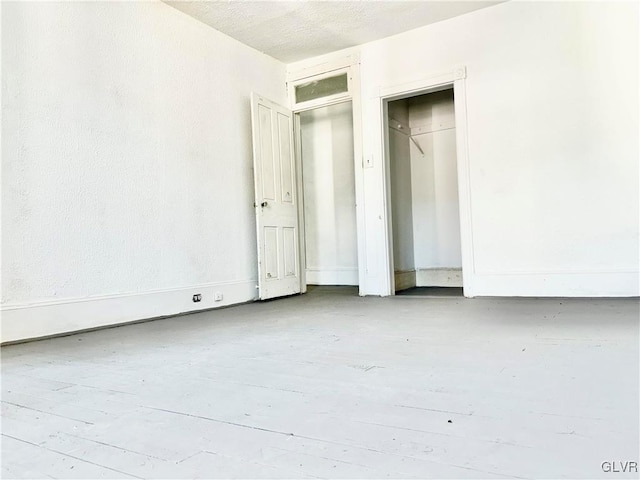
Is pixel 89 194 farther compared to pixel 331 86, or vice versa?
pixel 331 86

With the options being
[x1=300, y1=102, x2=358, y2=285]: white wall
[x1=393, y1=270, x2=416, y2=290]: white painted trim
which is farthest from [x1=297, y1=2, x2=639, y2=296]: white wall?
[x1=300, y1=102, x2=358, y2=285]: white wall

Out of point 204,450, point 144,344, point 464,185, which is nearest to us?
point 204,450

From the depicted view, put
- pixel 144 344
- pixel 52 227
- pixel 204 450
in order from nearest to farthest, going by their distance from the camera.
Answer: pixel 204 450 < pixel 144 344 < pixel 52 227

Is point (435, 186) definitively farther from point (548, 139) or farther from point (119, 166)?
point (119, 166)

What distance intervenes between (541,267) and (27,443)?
4291 millimetres

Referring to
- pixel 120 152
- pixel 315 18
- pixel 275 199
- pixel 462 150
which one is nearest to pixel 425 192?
Result: pixel 462 150

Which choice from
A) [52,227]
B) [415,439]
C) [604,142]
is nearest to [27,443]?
[415,439]

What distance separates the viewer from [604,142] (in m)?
4.12

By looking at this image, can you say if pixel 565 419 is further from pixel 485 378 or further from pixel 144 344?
pixel 144 344

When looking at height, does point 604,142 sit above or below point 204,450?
above

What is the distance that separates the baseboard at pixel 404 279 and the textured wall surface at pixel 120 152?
6.49 feet

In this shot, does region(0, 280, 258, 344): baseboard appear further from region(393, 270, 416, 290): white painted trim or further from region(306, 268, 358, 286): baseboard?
region(306, 268, 358, 286): baseboard

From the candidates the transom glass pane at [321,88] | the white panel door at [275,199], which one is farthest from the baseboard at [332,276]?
the transom glass pane at [321,88]

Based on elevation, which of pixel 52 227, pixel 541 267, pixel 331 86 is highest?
pixel 331 86
